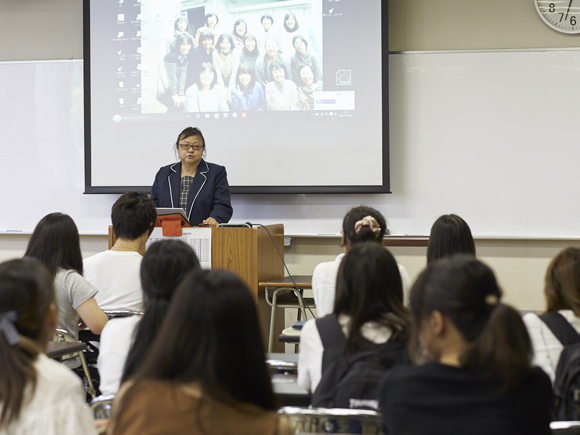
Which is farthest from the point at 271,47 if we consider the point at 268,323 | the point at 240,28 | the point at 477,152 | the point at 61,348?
the point at 61,348

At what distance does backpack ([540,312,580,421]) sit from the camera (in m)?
1.46

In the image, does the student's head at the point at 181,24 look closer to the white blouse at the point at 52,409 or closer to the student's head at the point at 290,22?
the student's head at the point at 290,22

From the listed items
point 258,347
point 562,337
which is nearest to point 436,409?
point 258,347

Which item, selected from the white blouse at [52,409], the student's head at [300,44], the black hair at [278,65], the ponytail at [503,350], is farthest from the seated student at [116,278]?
the student's head at [300,44]

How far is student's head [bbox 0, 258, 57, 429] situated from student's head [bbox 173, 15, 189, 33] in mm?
3678

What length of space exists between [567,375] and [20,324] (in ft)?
4.22

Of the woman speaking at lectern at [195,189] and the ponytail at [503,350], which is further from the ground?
the woman speaking at lectern at [195,189]

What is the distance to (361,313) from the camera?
1.48 meters

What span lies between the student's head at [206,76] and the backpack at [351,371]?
10.9ft

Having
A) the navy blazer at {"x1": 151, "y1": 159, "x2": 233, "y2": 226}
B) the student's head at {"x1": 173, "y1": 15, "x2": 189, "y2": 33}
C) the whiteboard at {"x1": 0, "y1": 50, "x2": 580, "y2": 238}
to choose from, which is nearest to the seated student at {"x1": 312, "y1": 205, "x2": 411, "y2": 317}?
the navy blazer at {"x1": 151, "y1": 159, "x2": 233, "y2": 226}

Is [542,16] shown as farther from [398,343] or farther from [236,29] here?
[398,343]

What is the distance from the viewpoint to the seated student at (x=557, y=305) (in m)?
1.58

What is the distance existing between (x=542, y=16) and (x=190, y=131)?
2.69m

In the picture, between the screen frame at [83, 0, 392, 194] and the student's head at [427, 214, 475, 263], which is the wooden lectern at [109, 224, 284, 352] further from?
the student's head at [427, 214, 475, 263]
